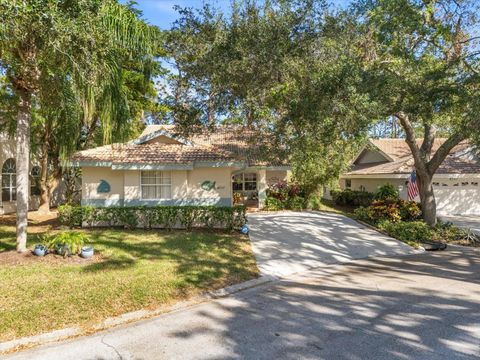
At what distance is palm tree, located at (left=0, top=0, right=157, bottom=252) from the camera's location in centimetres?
700

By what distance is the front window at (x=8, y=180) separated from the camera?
2034 cm

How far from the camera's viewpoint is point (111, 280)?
783cm

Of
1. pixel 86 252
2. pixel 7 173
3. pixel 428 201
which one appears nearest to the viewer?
→ pixel 86 252

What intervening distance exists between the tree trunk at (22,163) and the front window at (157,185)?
22.3 ft

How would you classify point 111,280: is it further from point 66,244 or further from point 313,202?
point 313,202

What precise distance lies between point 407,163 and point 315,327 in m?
19.9

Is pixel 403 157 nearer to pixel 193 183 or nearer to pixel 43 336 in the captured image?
pixel 193 183

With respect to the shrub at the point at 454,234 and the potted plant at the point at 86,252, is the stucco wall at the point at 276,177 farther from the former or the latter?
the potted plant at the point at 86,252

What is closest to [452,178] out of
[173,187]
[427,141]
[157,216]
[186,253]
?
[427,141]

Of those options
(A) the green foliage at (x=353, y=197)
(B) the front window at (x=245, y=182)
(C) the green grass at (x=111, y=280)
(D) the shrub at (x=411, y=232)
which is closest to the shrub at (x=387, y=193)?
(A) the green foliage at (x=353, y=197)

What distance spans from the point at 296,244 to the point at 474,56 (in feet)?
29.6

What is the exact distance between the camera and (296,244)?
41.8 ft

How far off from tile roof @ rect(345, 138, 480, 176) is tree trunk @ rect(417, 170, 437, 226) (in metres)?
5.24

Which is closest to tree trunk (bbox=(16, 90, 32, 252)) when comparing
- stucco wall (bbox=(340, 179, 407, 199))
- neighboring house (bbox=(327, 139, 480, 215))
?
neighboring house (bbox=(327, 139, 480, 215))
